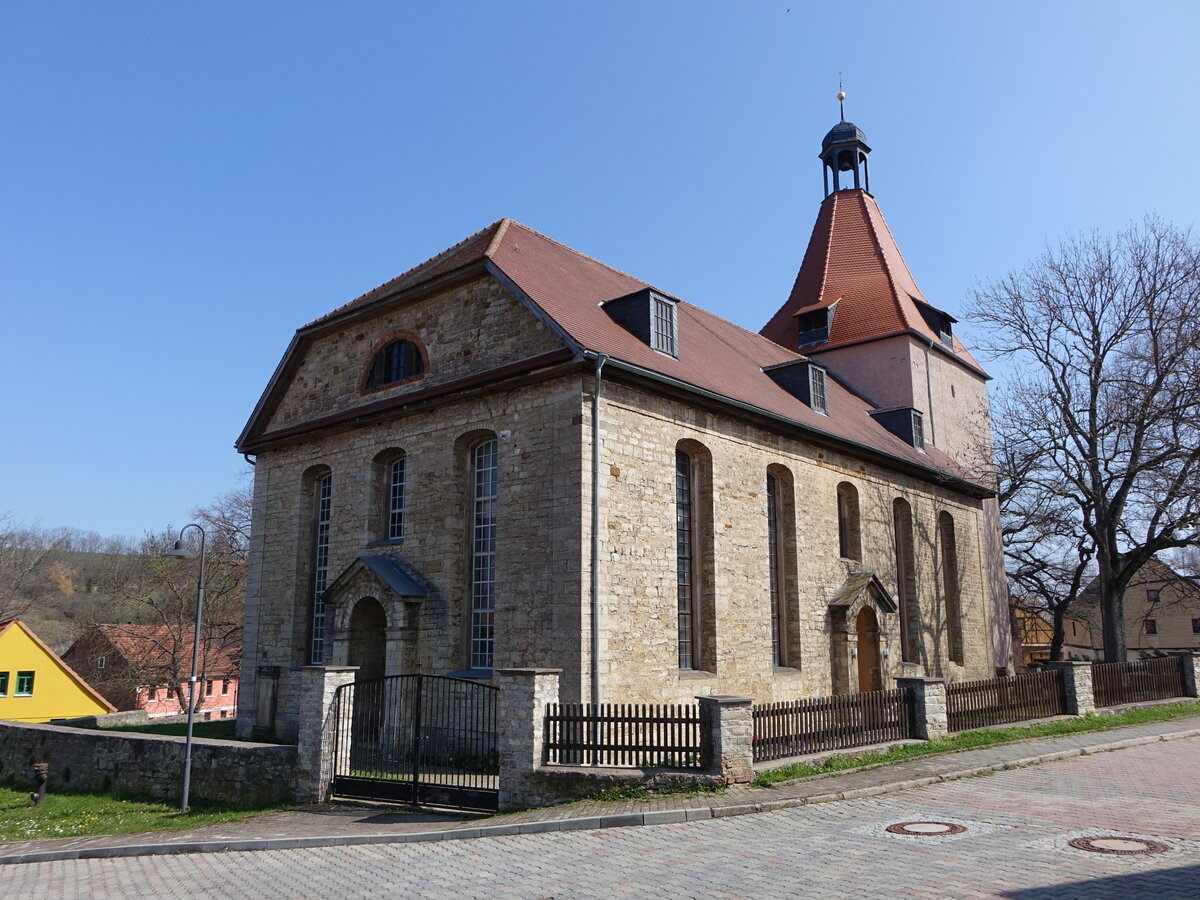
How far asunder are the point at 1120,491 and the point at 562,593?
19.2 m

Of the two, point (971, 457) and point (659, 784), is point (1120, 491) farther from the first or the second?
point (659, 784)

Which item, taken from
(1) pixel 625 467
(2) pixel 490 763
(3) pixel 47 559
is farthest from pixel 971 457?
(3) pixel 47 559


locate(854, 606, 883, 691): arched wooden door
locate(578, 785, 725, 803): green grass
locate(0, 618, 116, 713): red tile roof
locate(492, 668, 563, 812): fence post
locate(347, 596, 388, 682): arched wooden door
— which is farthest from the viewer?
locate(0, 618, 116, 713): red tile roof

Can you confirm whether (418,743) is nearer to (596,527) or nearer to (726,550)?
(596,527)

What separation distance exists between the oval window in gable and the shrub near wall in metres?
7.44

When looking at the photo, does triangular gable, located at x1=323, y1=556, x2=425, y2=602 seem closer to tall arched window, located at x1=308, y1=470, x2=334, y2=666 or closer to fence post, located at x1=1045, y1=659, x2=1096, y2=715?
tall arched window, located at x1=308, y1=470, x2=334, y2=666

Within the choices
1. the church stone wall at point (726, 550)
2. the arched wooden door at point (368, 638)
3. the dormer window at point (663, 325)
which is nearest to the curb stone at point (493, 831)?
the church stone wall at point (726, 550)

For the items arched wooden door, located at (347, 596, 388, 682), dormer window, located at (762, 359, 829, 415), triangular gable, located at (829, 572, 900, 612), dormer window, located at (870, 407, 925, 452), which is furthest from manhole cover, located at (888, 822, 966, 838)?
dormer window, located at (870, 407, 925, 452)

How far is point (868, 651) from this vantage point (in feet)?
68.2

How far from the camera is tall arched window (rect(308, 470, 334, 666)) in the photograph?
62.5 feet

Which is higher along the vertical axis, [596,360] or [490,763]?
[596,360]

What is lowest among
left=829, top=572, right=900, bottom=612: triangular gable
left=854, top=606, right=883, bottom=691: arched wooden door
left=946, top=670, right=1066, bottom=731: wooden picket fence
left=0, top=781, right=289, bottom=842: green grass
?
left=0, top=781, right=289, bottom=842: green grass

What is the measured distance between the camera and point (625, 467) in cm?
1494

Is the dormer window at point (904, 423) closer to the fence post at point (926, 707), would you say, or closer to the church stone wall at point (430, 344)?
the fence post at point (926, 707)
